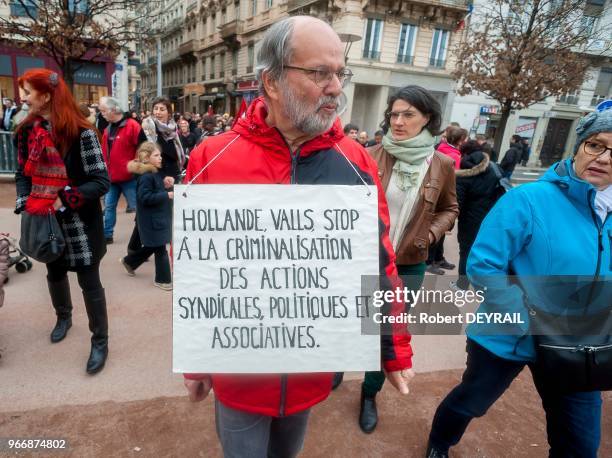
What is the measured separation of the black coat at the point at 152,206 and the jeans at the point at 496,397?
2.91 meters

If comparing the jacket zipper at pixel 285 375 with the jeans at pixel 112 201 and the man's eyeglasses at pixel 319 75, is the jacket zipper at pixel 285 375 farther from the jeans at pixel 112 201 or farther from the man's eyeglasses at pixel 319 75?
the jeans at pixel 112 201

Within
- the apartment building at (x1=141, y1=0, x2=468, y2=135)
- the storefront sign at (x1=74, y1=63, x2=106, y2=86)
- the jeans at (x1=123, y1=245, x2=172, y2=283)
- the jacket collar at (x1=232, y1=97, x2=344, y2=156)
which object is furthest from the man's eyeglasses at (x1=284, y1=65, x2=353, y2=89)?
the storefront sign at (x1=74, y1=63, x2=106, y2=86)

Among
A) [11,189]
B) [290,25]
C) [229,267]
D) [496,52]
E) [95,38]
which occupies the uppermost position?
[496,52]

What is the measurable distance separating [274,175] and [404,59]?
2204cm

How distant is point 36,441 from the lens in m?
2.12

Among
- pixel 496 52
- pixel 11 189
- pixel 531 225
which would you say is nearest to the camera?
pixel 531 225

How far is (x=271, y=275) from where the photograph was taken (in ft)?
3.96

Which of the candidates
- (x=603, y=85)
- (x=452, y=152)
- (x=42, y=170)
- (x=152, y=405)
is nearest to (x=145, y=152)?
(x=42, y=170)

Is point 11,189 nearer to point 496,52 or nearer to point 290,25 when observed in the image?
point 290,25

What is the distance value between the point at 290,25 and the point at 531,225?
1259 millimetres

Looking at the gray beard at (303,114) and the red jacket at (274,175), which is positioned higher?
the gray beard at (303,114)

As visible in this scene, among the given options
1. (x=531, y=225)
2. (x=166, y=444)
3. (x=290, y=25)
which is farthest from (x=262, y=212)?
(x=166, y=444)

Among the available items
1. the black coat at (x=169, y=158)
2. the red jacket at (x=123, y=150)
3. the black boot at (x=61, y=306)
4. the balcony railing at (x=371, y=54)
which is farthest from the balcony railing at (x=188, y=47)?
the black boot at (x=61, y=306)

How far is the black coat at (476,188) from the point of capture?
13.6 feet
